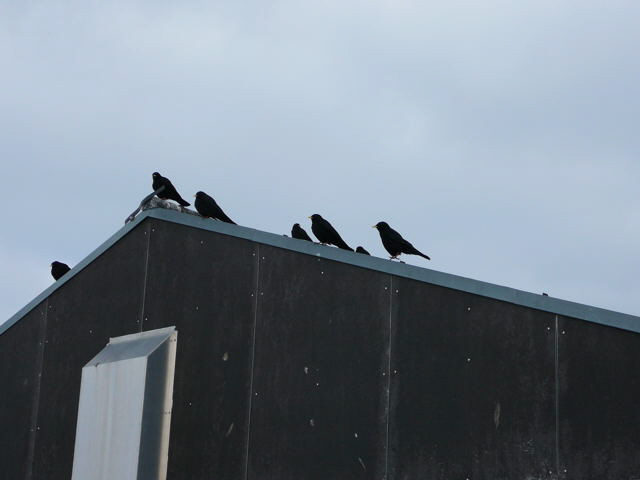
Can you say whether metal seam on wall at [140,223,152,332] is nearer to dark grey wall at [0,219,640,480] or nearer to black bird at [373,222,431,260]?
dark grey wall at [0,219,640,480]

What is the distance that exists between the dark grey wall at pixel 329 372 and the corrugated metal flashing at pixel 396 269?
0.21ft

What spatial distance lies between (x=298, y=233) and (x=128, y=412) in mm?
4598

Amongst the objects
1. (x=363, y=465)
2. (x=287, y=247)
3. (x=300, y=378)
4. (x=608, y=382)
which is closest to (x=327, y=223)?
(x=287, y=247)

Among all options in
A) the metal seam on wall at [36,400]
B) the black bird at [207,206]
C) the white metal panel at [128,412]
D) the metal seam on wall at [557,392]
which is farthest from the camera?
the metal seam on wall at [36,400]

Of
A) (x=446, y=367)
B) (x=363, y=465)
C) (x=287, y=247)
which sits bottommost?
(x=363, y=465)

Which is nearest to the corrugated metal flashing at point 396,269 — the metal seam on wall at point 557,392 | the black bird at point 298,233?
the metal seam on wall at point 557,392

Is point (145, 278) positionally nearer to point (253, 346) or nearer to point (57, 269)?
point (253, 346)

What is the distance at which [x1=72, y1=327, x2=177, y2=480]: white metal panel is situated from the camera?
1041cm

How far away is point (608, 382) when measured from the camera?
297 inches

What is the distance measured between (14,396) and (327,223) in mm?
4426

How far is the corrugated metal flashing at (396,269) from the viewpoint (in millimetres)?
7676

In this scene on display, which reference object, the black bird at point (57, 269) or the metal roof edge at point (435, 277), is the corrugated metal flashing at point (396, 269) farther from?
the black bird at point (57, 269)

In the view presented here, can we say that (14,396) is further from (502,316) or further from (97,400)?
(502,316)

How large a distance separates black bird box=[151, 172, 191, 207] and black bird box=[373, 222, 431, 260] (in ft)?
8.97
